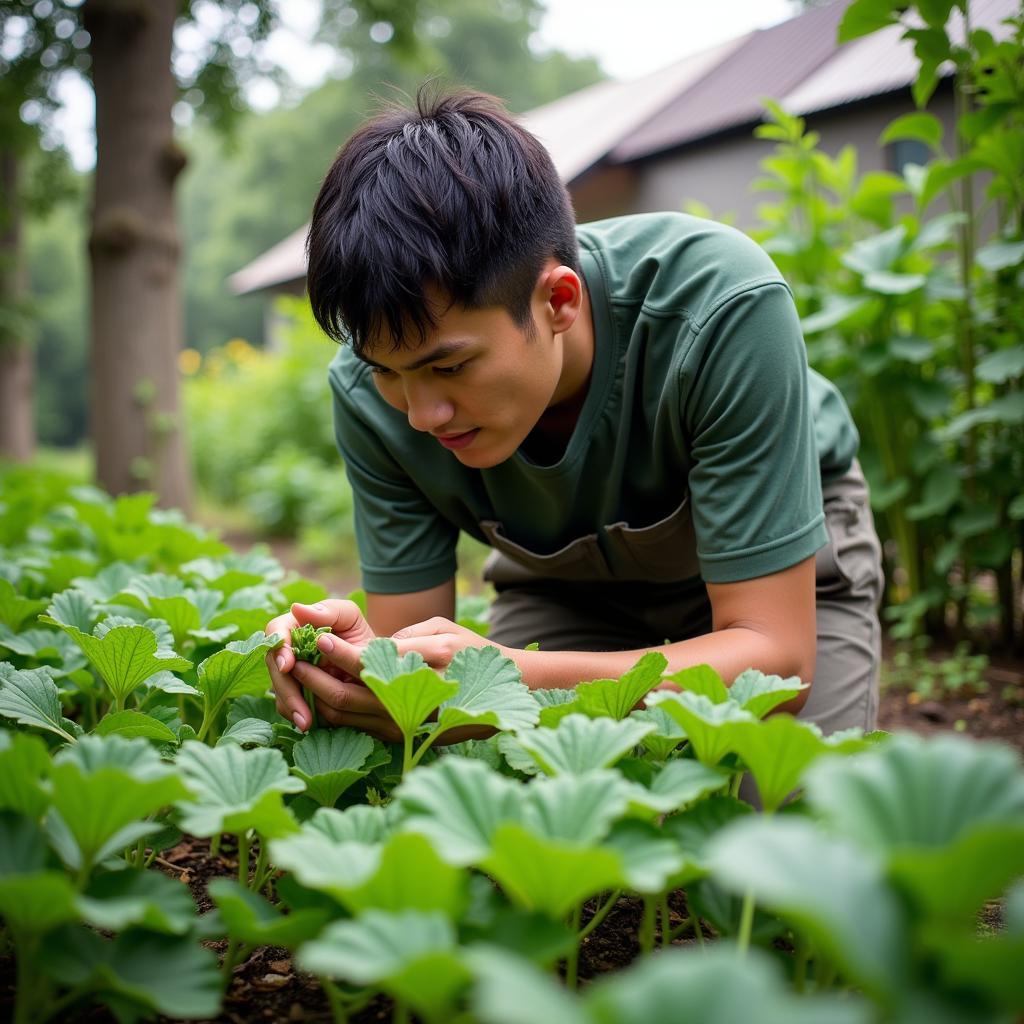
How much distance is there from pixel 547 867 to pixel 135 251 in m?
5.06

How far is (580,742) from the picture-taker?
1.05m

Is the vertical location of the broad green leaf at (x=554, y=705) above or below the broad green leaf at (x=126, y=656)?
below

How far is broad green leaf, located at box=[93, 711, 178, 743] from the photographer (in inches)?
49.6

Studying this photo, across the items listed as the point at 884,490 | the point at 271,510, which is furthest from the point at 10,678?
the point at 271,510

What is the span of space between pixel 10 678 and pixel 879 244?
9.50 feet

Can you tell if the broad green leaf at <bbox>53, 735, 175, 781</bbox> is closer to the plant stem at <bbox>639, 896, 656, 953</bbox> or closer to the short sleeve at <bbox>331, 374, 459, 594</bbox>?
the plant stem at <bbox>639, 896, 656, 953</bbox>

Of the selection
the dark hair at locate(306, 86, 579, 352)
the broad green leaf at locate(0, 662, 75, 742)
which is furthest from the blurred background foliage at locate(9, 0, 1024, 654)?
the broad green leaf at locate(0, 662, 75, 742)

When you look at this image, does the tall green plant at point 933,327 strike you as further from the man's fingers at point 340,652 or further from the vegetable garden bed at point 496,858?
the man's fingers at point 340,652

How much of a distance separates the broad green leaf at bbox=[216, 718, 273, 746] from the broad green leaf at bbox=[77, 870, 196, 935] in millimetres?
344

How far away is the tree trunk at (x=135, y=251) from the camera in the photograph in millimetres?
5055

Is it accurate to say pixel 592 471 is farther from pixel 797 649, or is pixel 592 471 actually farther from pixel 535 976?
pixel 535 976

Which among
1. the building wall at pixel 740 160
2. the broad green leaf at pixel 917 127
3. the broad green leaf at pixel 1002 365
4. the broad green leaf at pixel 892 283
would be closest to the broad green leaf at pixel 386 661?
the broad green leaf at pixel 1002 365

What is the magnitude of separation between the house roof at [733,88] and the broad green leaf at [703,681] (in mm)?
3535

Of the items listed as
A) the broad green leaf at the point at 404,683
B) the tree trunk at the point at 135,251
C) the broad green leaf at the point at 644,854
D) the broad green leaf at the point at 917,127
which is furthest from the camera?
the tree trunk at the point at 135,251
